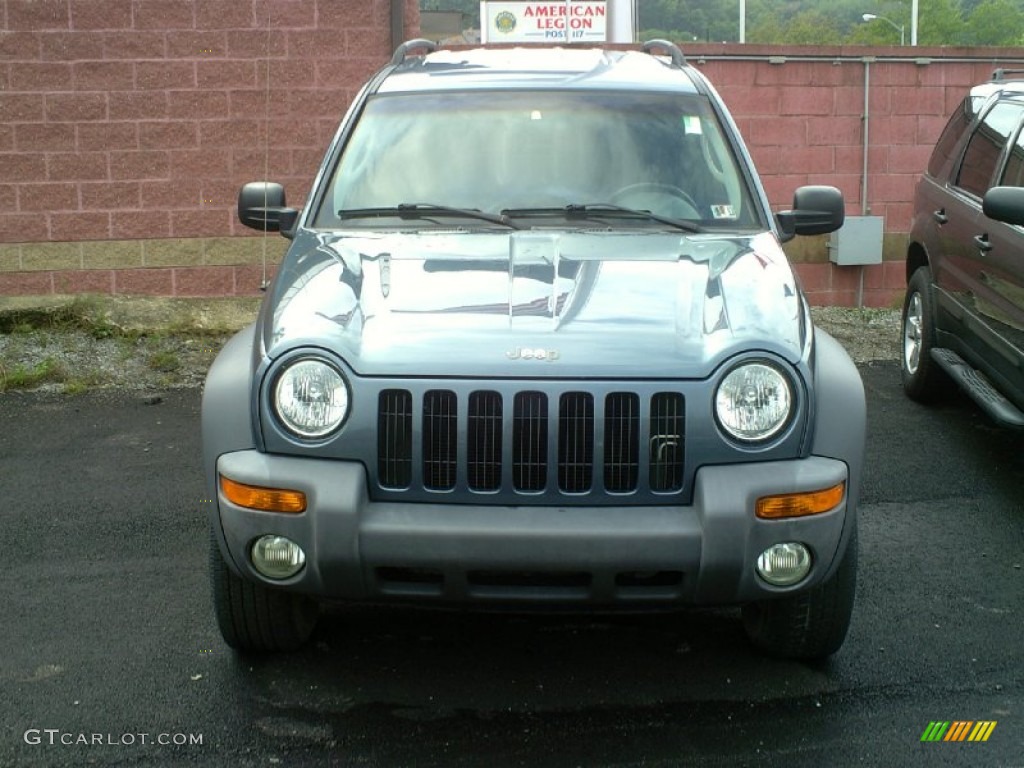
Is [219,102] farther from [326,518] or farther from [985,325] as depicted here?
[326,518]

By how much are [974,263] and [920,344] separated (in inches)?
41.2

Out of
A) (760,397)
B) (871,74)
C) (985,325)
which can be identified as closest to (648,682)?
(760,397)

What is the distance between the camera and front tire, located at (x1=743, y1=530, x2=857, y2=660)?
4027mm

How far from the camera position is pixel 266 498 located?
3.70 m

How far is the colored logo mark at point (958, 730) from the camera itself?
150 inches

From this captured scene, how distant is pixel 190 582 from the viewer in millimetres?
5004

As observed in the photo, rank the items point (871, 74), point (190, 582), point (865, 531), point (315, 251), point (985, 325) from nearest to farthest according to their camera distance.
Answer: point (315, 251) → point (190, 582) → point (865, 531) → point (985, 325) → point (871, 74)

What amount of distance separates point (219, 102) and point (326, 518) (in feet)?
21.5

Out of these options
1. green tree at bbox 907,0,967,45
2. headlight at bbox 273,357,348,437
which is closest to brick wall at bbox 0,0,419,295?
headlight at bbox 273,357,348,437

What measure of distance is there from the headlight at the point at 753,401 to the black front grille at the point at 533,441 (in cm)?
13

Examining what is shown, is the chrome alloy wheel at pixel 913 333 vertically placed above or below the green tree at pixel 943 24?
below

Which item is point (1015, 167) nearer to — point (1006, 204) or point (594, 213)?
point (1006, 204)

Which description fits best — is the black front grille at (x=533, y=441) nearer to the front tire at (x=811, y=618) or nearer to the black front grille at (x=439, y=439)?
the black front grille at (x=439, y=439)

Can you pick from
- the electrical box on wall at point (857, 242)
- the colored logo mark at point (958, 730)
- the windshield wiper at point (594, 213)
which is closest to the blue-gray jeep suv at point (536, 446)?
the colored logo mark at point (958, 730)
